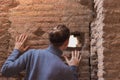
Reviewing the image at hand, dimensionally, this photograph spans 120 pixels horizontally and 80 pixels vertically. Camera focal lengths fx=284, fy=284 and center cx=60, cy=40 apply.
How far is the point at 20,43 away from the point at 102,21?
1.06 meters

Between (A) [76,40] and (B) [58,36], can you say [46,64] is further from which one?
(A) [76,40]

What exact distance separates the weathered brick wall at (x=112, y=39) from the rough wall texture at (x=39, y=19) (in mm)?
551

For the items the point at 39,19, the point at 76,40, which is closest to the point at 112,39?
the point at 76,40

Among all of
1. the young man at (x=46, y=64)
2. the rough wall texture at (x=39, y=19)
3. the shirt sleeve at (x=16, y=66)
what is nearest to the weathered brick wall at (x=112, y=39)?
the rough wall texture at (x=39, y=19)

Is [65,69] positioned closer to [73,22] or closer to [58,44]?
[58,44]

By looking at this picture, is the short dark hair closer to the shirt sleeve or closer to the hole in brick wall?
the shirt sleeve

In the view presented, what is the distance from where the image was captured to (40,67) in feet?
5.64

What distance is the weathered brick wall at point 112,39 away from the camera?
8.39 feet

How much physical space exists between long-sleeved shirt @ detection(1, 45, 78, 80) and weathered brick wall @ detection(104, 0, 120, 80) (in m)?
0.88

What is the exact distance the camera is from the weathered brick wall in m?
2.56

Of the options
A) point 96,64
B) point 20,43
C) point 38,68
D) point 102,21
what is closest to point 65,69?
point 38,68

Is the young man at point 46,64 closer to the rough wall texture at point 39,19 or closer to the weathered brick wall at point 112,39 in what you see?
the weathered brick wall at point 112,39

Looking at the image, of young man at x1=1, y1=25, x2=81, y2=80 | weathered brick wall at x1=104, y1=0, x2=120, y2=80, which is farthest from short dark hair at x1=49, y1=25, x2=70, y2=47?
weathered brick wall at x1=104, y1=0, x2=120, y2=80

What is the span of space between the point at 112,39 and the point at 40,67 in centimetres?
108
